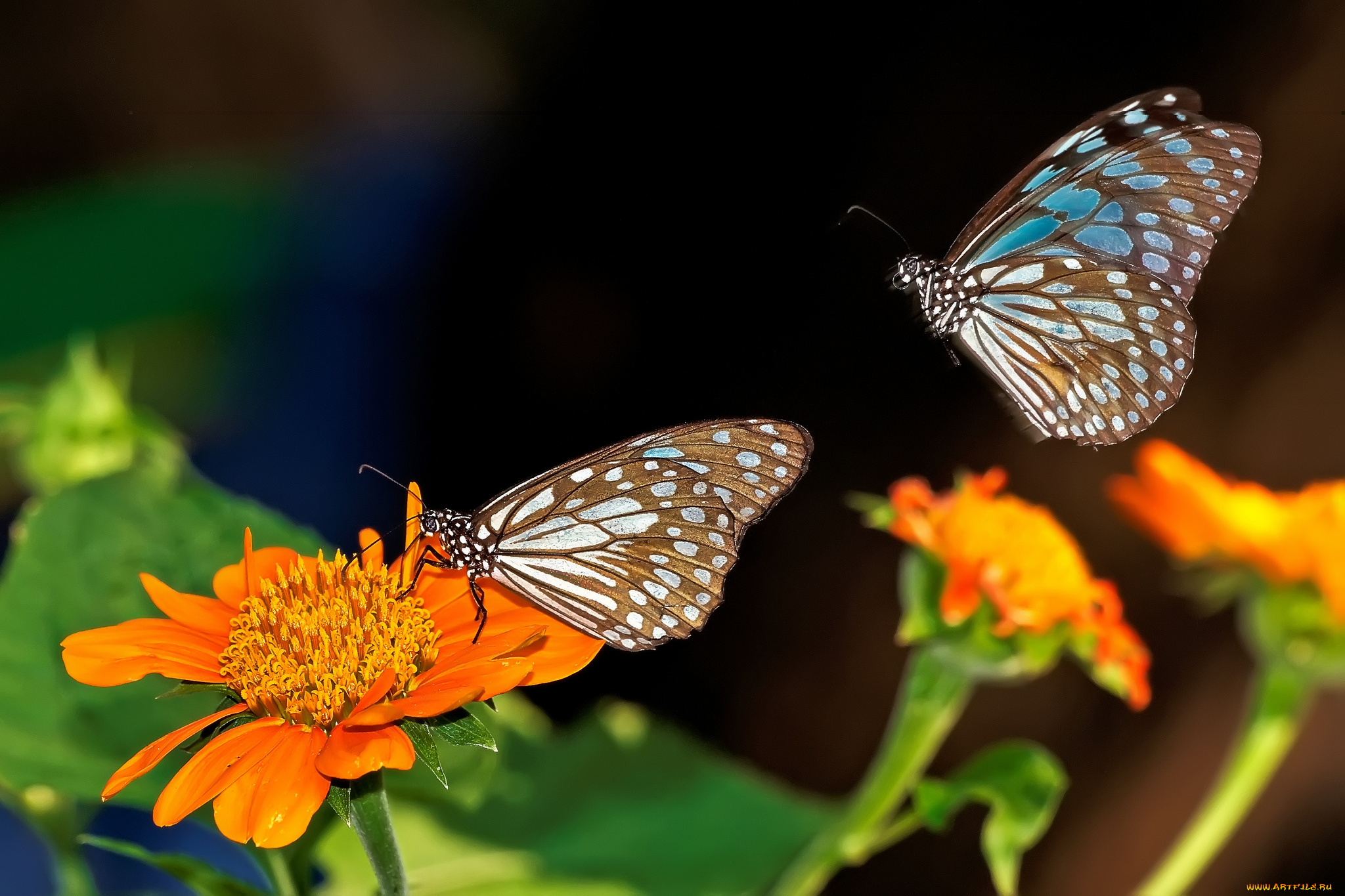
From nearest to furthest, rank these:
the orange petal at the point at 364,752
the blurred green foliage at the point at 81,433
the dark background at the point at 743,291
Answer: the orange petal at the point at 364,752 → the blurred green foliage at the point at 81,433 → the dark background at the point at 743,291

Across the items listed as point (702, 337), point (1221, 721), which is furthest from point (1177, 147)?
point (1221, 721)

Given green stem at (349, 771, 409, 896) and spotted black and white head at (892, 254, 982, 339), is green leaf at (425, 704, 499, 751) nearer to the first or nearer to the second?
green stem at (349, 771, 409, 896)

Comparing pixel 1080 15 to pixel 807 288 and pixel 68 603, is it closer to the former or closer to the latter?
pixel 807 288

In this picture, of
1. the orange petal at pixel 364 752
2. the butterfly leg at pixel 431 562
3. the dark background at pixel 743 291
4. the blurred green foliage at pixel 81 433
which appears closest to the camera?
the orange petal at pixel 364 752

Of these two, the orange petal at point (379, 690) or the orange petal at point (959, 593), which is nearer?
the orange petal at point (379, 690)

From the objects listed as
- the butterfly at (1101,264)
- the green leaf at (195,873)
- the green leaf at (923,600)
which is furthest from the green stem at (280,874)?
the butterfly at (1101,264)

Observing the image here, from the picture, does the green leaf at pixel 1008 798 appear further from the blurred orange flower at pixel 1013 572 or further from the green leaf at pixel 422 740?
the green leaf at pixel 422 740
